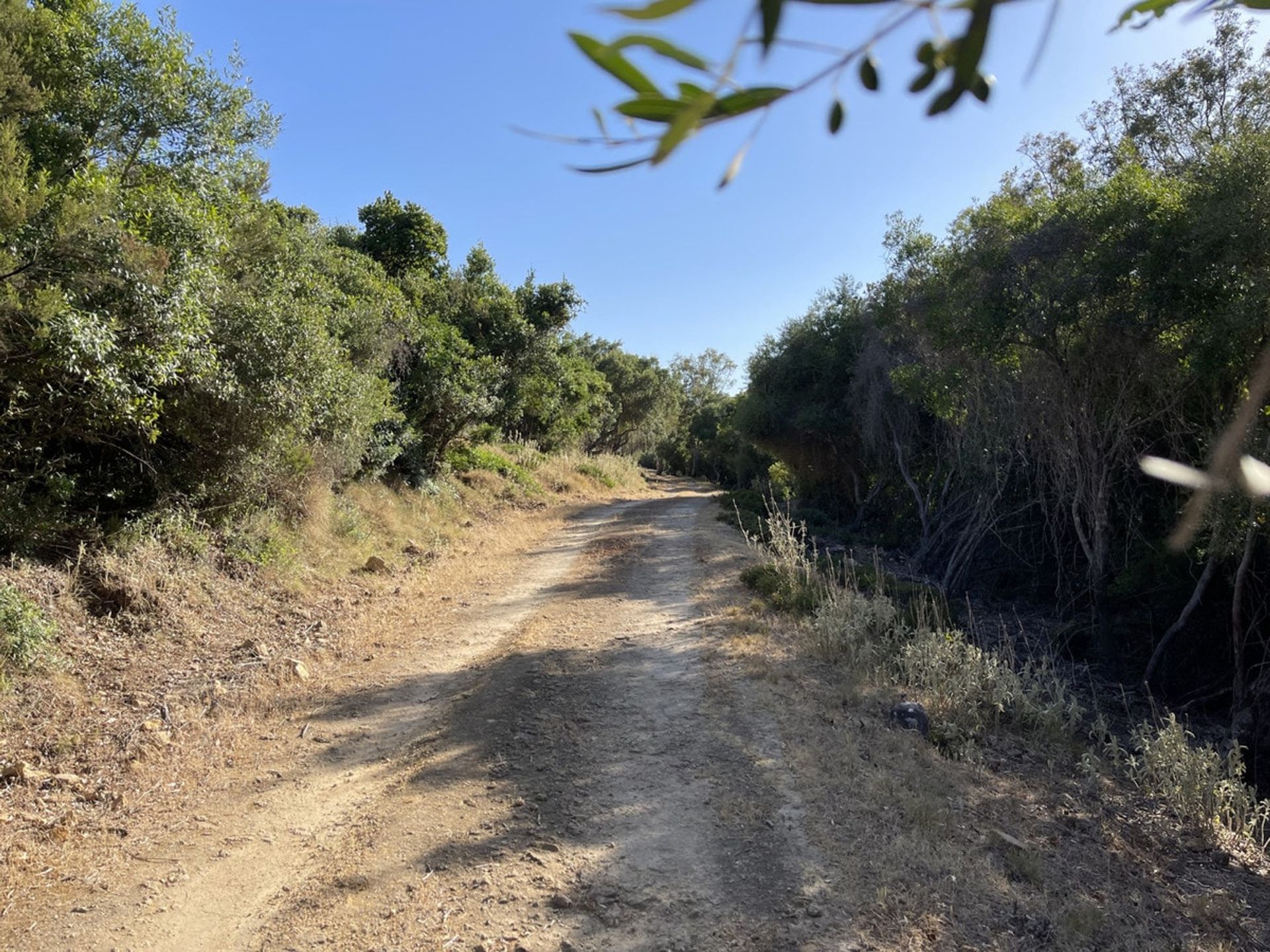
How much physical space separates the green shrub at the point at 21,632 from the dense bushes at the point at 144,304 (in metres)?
0.88

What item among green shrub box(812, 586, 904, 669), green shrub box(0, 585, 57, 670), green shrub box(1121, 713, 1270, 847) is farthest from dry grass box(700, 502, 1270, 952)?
green shrub box(0, 585, 57, 670)

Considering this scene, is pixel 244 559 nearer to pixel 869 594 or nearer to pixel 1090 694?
pixel 869 594

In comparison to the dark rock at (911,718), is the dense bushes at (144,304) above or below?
above

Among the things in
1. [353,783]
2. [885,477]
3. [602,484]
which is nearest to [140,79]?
[353,783]

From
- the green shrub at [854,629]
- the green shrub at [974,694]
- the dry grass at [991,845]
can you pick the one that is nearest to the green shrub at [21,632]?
the dry grass at [991,845]

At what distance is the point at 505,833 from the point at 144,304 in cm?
449

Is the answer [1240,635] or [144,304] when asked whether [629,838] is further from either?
[1240,635]

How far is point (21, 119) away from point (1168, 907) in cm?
920

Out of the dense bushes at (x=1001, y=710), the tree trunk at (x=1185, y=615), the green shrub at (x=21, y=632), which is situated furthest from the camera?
the tree trunk at (x=1185, y=615)

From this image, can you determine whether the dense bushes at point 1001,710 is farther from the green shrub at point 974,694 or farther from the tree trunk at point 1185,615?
the tree trunk at point 1185,615

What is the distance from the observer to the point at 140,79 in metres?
5.95

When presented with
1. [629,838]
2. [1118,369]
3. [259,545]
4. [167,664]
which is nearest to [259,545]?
[259,545]

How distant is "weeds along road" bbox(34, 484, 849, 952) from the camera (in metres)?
3.13

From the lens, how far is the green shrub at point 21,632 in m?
4.69
